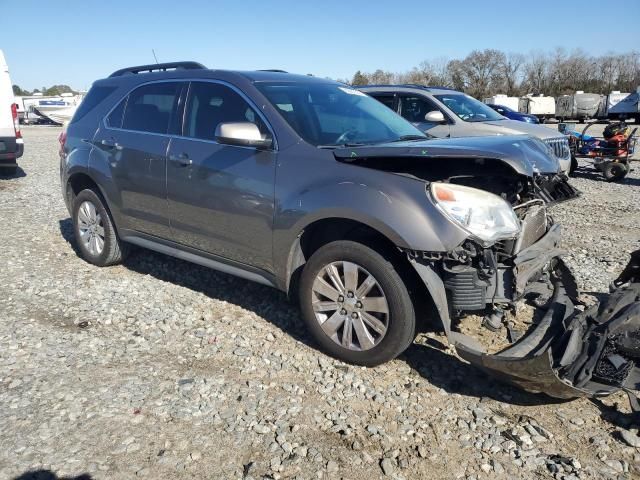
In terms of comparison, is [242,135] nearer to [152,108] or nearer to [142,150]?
[142,150]

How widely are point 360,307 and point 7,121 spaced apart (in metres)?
10.6

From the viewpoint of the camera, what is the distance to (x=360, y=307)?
338 cm

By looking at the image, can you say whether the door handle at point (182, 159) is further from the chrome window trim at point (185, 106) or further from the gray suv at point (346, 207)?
the chrome window trim at point (185, 106)

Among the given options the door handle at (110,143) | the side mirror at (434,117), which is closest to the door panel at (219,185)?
the door handle at (110,143)

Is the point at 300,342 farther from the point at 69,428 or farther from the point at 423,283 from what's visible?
the point at 69,428

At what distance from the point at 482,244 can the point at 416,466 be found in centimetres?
125

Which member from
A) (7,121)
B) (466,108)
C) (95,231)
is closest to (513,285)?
(95,231)

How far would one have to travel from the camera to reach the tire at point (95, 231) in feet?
17.5

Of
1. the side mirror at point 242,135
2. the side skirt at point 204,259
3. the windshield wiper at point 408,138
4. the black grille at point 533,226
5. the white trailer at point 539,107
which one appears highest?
the side mirror at point 242,135


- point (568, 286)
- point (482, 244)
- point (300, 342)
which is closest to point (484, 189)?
point (482, 244)

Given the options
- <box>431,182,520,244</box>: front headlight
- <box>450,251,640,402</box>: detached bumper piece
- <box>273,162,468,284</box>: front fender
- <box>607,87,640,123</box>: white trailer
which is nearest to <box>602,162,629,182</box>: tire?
<box>450,251,640,402</box>: detached bumper piece

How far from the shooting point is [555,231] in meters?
3.83

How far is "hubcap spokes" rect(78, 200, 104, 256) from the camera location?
5.43 meters

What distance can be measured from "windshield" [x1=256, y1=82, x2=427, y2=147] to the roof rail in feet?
3.47
